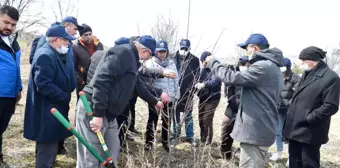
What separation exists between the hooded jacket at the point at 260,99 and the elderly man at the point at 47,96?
5.43 feet

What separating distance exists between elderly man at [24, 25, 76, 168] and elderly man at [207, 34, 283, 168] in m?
1.65

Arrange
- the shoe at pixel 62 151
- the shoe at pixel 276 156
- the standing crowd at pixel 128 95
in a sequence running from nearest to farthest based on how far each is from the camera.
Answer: the standing crowd at pixel 128 95
the shoe at pixel 62 151
the shoe at pixel 276 156

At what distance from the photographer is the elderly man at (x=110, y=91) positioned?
9.05 feet

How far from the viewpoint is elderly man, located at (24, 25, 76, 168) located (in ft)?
9.78

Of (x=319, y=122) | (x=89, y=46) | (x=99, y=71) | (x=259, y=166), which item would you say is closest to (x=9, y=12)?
(x=99, y=71)

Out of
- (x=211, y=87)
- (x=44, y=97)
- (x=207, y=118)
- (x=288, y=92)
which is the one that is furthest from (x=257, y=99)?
(x=288, y=92)

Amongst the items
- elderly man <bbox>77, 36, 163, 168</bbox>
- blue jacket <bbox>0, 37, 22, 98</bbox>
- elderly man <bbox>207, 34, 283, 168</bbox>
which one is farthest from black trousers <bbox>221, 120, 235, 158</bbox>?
blue jacket <bbox>0, 37, 22, 98</bbox>

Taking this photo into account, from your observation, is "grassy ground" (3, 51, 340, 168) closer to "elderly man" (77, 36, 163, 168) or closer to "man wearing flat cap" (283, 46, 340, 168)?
"elderly man" (77, 36, 163, 168)

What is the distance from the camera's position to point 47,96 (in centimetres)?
301

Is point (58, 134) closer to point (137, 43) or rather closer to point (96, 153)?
point (96, 153)

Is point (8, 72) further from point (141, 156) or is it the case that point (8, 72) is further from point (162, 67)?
point (162, 67)

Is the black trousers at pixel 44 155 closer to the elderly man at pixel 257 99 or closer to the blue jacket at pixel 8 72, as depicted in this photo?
the blue jacket at pixel 8 72

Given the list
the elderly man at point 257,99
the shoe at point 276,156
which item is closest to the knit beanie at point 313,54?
the elderly man at point 257,99

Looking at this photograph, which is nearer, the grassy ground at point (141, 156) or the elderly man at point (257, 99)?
the elderly man at point (257, 99)
